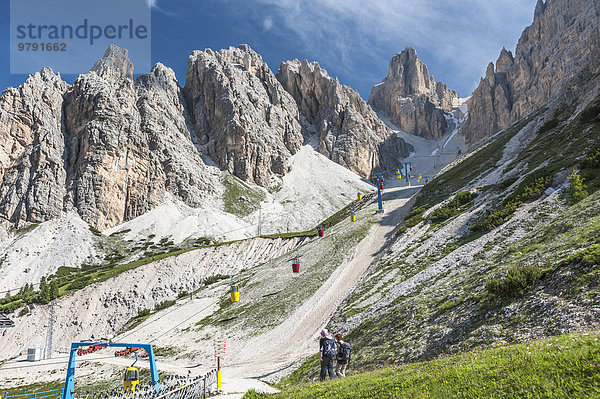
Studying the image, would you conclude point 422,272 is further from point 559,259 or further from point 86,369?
point 86,369

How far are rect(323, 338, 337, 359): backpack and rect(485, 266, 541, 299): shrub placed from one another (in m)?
8.06

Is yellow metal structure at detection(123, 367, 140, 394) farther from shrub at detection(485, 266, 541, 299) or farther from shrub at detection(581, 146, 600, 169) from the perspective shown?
shrub at detection(581, 146, 600, 169)

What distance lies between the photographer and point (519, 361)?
7.50m

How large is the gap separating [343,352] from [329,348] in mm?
762

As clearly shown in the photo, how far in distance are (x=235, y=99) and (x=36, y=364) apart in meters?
165

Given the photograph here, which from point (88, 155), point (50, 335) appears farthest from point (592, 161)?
point (88, 155)

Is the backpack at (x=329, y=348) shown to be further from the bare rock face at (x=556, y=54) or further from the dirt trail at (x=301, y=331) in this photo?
the bare rock face at (x=556, y=54)

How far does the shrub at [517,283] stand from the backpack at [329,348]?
8.06 meters

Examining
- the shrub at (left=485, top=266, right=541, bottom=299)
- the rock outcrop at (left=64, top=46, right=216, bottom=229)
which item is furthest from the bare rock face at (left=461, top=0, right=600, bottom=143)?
the rock outcrop at (left=64, top=46, right=216, bottom=229)

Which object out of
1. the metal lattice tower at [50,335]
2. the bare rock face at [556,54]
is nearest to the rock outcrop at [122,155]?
the metal lattice tower at [50,335]

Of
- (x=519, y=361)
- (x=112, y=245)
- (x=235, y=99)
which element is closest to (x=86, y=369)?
(x=519, y=361)

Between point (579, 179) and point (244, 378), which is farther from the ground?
point (579, 179)

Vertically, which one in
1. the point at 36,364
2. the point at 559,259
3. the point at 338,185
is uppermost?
the point at 338,185

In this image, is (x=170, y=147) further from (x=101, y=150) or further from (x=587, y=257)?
(x=587, y=257)
